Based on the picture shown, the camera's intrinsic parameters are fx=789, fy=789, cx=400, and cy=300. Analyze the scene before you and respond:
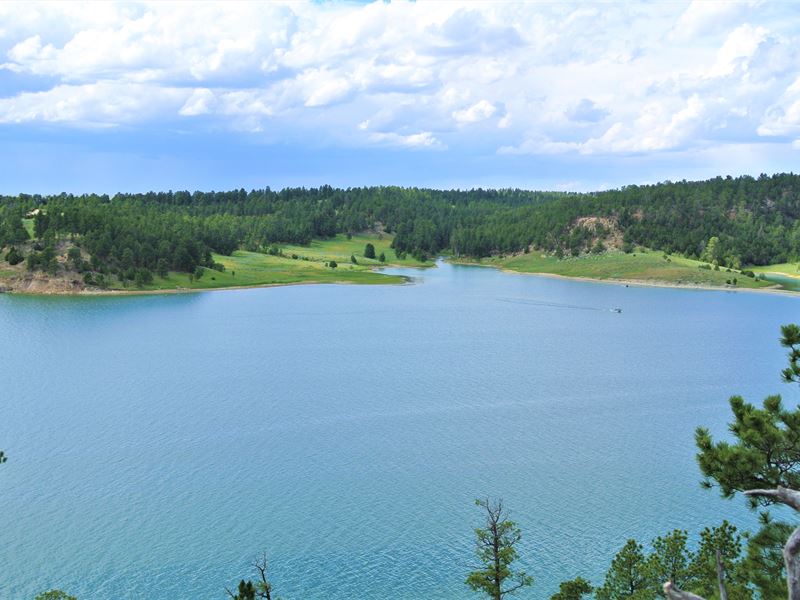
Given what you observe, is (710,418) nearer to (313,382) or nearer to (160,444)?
(313,382)

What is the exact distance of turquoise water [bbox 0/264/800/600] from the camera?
32188 mm

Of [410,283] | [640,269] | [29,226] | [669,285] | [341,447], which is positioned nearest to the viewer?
[341,447]

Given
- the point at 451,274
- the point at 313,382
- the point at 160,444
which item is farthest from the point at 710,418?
the point at 451,274

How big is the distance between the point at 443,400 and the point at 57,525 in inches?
1119

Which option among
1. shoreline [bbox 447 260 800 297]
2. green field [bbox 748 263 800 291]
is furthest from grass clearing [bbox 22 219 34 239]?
green field [bbox 748 263 800 291]

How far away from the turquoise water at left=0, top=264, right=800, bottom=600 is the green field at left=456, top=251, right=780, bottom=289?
6675 centimetres

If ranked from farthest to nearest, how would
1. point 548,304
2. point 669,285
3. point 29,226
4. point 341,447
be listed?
point 669,285, point 29,226, point 548,304, point 341,447

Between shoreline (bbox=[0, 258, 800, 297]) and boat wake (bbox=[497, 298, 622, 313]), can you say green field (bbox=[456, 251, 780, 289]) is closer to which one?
shoreline (bbox=[0, 258, 800, 297])

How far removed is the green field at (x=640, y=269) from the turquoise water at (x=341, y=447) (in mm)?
66747

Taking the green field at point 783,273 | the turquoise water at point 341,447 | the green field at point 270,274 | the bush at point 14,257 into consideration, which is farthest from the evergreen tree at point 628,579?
the green field at point 783,273

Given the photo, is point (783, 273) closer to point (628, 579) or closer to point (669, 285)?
point (669, 285)

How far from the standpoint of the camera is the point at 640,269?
167375mm

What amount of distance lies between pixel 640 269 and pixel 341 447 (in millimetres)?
134114

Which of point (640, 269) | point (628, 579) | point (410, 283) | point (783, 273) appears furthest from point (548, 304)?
point (628, 579)
